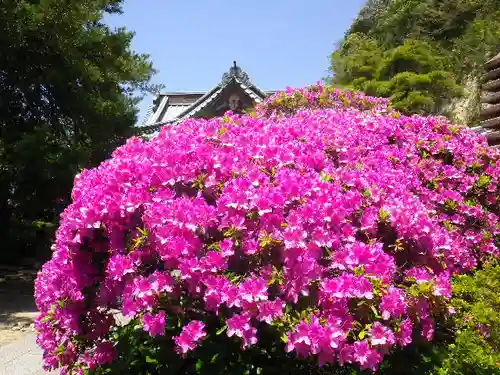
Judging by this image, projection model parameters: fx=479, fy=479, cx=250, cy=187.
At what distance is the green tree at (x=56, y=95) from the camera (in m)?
9.36

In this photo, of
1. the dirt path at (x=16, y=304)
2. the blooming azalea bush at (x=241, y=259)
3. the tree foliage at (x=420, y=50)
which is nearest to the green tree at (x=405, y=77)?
the tree foliage at (x=420, y=50)

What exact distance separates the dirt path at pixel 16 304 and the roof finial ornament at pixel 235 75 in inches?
321

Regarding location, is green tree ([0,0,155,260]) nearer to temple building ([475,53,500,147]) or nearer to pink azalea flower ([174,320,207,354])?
temple building ([475,53,500,147])

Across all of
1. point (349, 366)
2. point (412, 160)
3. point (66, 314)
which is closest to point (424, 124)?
point (412, 160)

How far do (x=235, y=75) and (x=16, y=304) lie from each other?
961 cm


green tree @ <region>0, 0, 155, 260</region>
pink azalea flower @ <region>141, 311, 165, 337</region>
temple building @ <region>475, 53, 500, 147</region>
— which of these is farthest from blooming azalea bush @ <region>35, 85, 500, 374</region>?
green tree @ <region>0, 0, 155, 260</region>

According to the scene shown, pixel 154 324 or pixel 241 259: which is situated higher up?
pixel 241 259

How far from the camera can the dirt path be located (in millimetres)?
6882

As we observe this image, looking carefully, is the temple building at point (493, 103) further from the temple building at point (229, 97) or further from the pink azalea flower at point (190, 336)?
the temple building at point (229, 97)

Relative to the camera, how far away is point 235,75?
50.9 ft

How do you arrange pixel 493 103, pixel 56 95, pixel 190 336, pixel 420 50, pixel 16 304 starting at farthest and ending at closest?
pixel 420 50, pixel 56 95, pixel 16 304, pixel 493 103, pixel 190 336

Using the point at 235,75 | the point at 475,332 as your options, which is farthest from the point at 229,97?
the point at 475,332

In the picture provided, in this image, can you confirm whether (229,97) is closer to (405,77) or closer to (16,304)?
(405,77)

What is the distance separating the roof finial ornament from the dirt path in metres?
8.14
